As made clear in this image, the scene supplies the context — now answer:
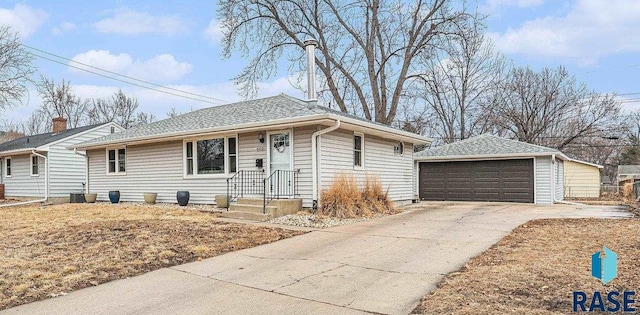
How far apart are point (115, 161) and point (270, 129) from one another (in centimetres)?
763

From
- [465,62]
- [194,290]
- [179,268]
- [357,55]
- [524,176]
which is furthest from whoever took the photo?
[465,62]

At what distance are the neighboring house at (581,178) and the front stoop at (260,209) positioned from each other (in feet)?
74.8

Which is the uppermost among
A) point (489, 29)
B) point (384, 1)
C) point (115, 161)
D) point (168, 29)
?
point (384, 1)

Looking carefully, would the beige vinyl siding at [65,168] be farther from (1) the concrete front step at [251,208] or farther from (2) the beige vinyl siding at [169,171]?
(1) the concrete front step at [251,208]

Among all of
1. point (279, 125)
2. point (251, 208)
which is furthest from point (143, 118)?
point (251, 208)

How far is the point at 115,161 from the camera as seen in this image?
51.3 feet

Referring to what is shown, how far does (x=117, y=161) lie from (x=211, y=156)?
197 inches

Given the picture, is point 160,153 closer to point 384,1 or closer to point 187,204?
point 187,204

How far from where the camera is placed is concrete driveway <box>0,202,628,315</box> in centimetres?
400

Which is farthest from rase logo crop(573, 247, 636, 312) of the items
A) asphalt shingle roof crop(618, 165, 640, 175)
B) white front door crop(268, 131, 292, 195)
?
asphalt shingle roof crop(618, 165, 640, 175)

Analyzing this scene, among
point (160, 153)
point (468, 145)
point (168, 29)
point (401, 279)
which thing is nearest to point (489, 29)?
point (468, 145)

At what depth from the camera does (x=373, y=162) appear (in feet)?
43.0

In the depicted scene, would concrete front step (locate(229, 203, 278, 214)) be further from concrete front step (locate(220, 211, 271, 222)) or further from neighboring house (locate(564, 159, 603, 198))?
neighboring house (locate(564, 159, 603, 198))

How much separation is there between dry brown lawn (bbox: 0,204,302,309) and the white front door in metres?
2.07
